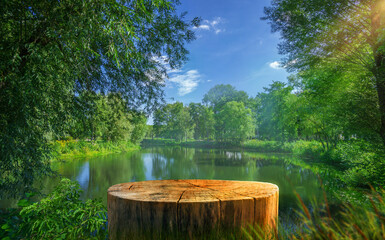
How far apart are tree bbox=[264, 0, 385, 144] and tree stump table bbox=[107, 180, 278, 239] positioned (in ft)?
22.1

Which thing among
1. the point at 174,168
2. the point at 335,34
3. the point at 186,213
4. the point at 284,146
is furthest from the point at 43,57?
the point at 284,146

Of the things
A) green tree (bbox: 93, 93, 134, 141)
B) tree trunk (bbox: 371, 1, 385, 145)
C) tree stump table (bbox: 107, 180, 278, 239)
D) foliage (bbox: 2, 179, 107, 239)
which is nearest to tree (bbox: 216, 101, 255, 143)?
tree trunk (bbox: 371, 1, 385, 145)

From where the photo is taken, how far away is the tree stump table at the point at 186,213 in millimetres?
1723

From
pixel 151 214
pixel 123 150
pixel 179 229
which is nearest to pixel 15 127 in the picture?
pixel 151 214

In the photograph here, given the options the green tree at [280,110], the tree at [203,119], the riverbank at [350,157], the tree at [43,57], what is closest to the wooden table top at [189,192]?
the riverbank at [350,157]

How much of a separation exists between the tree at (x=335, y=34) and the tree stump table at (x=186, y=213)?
22.1 feet

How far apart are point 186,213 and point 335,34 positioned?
27.1 feet

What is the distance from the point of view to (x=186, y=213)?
1719 mm

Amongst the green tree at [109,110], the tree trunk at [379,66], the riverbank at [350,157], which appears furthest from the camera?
the riverbank at [350,157]

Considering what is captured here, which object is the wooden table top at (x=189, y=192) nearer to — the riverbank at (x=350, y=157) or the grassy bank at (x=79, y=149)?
the riverbank at (x=350, y=157)

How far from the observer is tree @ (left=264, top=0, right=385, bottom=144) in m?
6.11

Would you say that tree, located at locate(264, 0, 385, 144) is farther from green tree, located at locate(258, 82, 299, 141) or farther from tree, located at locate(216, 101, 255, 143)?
tree, located at locate(216, 101, 255, 143)

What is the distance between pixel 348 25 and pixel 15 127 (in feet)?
32.6

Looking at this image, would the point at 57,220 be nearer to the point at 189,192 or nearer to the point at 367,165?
the point at 189,192
